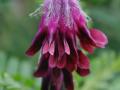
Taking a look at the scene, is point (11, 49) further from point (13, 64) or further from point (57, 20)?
point (57, 20)

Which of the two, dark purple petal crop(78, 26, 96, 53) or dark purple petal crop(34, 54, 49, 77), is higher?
dark purple petal crop(78, 26, 96, 53)

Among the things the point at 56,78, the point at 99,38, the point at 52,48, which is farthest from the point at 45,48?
the point at 99,38

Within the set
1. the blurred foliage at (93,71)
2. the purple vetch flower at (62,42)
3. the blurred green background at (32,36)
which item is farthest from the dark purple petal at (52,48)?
the blurred green background at (32,36)

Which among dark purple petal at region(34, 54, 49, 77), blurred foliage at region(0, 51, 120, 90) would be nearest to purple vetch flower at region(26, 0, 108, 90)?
dark purple petal at region(34, 54, 49, 77)

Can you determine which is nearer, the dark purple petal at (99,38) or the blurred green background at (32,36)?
the dark purple petal at (99,38)

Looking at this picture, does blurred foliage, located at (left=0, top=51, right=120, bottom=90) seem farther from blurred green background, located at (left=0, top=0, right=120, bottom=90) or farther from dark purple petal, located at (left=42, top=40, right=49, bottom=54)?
dark purple petal, located at (left=42, top=40, right=49, bottom=54)

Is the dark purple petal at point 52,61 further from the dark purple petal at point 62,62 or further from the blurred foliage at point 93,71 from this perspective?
the blurred foliage at point 93,71

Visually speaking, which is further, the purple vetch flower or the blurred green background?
the blurred green background
